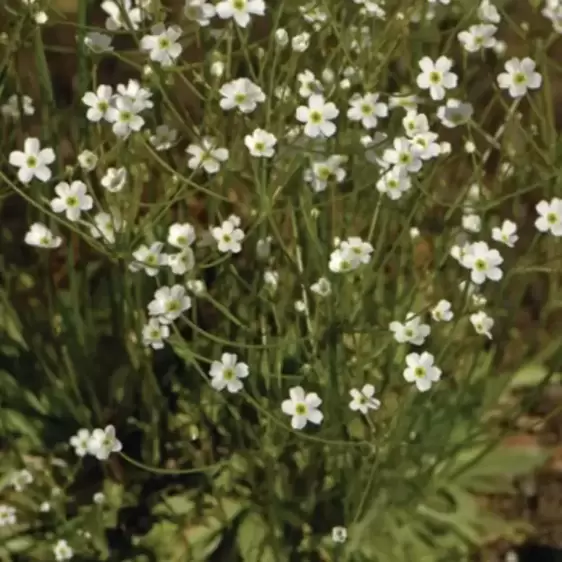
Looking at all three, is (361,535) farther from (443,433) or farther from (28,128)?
(28,128)

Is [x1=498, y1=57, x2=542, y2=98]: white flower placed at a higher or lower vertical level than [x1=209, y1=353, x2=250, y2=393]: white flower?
higher

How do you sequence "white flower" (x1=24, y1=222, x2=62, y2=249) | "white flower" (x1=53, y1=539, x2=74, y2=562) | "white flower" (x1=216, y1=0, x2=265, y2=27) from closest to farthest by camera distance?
"white flower" (x1=216, y1=0, x2=265, y2=27)
"white flower" (x1=24, y1=222, x2=62, y2=249)
"white flower" (x1=53, y1=539, x2=74, y2=562)

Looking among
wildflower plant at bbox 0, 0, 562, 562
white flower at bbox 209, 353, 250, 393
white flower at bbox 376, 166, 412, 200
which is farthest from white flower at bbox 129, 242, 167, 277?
white flower at bbox 376, 166, 412, 200

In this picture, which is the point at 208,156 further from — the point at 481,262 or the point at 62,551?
the point at 62,551

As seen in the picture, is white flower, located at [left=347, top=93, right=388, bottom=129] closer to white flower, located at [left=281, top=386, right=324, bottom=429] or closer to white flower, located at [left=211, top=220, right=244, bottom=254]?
white flower, located at [left=211, top=220, right=244, bottom=254]

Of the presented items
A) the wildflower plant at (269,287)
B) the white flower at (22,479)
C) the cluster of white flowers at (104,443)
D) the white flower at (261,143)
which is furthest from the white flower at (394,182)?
the white flower at (22,479)

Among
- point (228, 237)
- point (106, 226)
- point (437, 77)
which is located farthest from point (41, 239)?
point (437, 77)

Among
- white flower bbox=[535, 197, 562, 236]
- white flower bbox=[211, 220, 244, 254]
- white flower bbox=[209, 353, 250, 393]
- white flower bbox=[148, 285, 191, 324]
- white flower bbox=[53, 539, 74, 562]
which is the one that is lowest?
white flower bbox=[53, 539, 74, 562]
